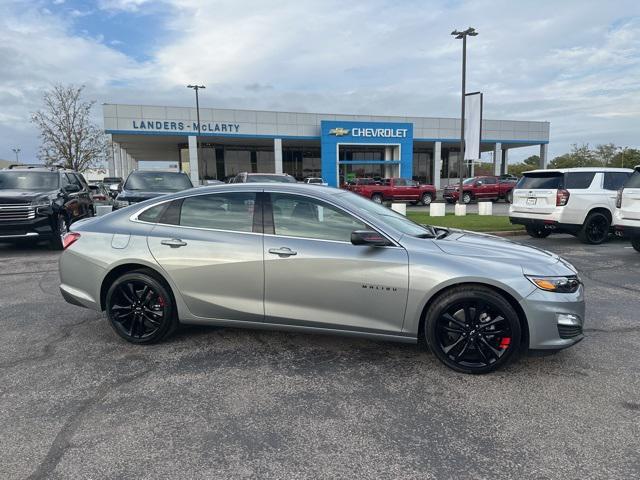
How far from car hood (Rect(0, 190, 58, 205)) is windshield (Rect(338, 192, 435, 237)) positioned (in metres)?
7.76

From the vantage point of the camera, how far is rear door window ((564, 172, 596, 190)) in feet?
33.0

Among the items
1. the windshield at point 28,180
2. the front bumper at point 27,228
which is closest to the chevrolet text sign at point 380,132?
the windshield at point 28,180

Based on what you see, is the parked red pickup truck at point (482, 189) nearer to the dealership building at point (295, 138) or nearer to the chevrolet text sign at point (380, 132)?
the dealership building at point (295, 138)

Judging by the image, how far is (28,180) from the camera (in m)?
10.2

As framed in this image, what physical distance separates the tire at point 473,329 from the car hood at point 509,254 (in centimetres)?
29

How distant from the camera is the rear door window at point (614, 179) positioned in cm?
1014

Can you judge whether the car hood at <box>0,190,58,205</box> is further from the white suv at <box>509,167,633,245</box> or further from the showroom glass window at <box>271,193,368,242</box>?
the white suv at <box>509,167,633,245</box>

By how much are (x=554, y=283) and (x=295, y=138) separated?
118ft

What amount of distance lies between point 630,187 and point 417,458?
7.93 metres

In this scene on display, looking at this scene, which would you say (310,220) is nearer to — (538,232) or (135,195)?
(135,195)

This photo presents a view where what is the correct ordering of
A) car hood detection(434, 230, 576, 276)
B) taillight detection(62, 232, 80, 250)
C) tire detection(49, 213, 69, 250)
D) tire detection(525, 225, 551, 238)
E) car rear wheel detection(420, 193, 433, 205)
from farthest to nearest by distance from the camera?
car rear wheel detection(420, 193, 433, 205) → tire detection(525, 225, 551, 238) → tire detection(49, 213, 69, 250) → taillight detection(62, 232, 80, 250) → car hood detection(434, 230, 576, 276)

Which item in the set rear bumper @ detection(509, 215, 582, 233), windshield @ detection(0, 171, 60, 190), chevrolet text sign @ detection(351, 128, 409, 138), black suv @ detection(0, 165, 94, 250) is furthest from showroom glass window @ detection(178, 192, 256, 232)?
chevrolet text sign @ detection(351, 128, 409, 138)

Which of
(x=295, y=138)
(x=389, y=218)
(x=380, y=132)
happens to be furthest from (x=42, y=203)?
(x=380, y=132)

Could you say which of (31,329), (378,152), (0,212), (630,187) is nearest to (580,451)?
(31,329)
